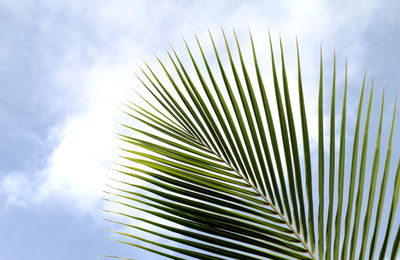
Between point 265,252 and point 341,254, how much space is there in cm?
27

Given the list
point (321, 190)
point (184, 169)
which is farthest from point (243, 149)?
point (321, 190)

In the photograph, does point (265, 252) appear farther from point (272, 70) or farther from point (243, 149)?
point (272, 70)

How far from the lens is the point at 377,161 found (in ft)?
5.45

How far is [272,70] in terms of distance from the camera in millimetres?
1857

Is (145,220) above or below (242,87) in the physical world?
below

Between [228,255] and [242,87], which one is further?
[242,87]

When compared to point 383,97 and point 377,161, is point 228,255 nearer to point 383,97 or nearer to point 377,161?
point 377,161

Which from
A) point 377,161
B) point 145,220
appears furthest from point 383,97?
point 145,220

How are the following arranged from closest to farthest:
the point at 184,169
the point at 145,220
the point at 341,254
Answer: the point at 341,254, the point at 145,220, the point at 184,169

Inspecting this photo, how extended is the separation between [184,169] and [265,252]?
0.46 metres

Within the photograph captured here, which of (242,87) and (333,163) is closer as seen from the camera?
(333,163)

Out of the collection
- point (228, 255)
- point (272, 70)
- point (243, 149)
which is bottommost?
point (228, 255)

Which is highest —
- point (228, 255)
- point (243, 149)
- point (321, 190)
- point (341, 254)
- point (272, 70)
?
point (272, 70)

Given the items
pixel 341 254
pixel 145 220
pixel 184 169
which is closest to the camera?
pixel 341 254
